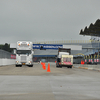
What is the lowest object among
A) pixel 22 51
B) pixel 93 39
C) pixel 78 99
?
pixel 78 99

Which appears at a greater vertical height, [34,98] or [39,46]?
[39,46]

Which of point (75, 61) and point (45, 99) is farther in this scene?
point (75, 61)

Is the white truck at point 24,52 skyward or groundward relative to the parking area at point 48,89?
skyward

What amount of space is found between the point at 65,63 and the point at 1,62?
13.2 m

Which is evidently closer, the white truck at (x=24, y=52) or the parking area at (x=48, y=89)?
the parking area at (x=48, y=89)

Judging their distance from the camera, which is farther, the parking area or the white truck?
the white truck

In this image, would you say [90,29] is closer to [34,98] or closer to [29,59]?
[29,59]

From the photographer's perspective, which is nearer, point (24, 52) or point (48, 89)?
point (48, 89)

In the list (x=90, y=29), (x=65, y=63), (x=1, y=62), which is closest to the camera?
(x=65, y=63)

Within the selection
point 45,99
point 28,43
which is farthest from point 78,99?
point 28,43

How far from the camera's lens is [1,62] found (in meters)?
43.9

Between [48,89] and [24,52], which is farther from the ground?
[24,52]

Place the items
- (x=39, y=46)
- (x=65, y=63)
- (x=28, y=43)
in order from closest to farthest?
(x=28, y=43) → (x=65, y=63) → (x=39, y=46)

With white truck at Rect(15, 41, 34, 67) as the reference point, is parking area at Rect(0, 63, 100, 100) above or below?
below
